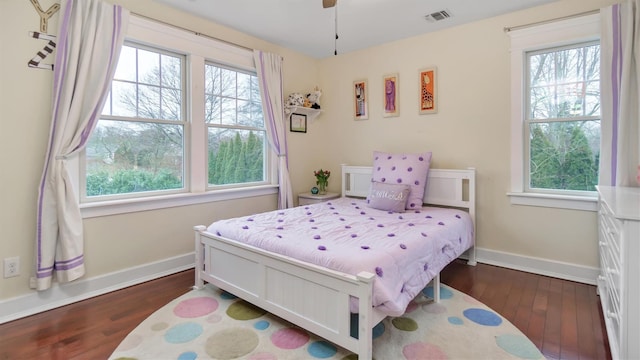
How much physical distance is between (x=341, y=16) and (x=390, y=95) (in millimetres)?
1117

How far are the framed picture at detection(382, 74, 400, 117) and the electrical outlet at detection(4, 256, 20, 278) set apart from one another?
3582 millimetres

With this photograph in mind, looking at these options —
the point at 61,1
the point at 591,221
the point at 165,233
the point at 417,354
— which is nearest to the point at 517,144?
the point at 591,221

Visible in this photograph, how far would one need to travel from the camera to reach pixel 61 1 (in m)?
2.28

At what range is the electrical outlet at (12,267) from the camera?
2.16m

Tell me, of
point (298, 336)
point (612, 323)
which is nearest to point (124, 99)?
point (298, 336)

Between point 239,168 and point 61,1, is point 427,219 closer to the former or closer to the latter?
point 239,168

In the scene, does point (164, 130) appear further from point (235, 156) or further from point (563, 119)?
point (563, 119)

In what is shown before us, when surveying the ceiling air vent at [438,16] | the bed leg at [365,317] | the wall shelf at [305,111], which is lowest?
the bed leg at [365,317]

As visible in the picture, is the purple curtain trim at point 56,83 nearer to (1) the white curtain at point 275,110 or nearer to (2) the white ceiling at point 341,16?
(2) the white ceiling at point 341,16

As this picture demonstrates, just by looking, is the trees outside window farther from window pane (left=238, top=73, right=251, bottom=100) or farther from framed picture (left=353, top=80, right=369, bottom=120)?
framed picture (left=353, top=80, right=369, bottom=120)

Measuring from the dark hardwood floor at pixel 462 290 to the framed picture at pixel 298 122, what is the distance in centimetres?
217

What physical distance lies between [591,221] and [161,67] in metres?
3.99

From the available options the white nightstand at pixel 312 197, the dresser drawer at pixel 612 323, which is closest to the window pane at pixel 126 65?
the white nightstand at pixel 312 197

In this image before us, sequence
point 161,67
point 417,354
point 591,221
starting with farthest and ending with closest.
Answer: point 161,67 < point 591,221 < point 417,354
